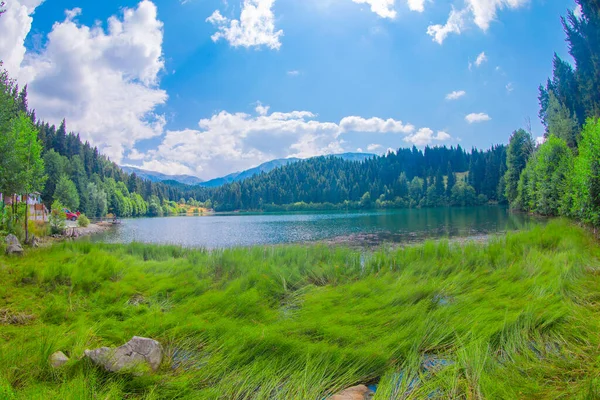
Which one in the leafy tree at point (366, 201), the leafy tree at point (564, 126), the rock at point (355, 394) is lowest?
the rock at point (355, 394)

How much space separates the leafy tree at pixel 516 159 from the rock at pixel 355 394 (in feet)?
207

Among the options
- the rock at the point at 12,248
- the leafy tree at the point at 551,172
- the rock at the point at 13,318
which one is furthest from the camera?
the leafy tree at the point at 551,172

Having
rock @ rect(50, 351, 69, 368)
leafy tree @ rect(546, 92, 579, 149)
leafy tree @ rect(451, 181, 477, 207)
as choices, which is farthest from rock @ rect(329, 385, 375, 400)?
leafy tree @ rect(451, 181, 477, 207)

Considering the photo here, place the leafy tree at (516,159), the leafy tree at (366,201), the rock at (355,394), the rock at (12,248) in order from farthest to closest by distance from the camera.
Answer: the leafy tree at (366,201), the leafy tree at (516,159), the rock at (12,248), the rock at (355,394)

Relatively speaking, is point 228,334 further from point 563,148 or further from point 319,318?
point 563,148

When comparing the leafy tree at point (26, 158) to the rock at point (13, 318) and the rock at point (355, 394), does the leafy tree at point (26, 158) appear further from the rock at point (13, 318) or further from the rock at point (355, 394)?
the rock at point (355, 394)

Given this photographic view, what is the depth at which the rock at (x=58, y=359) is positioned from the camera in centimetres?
395

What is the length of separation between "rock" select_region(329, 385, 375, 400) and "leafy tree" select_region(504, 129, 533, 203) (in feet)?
207

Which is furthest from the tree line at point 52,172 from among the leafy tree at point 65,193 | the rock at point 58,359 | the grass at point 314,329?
the rock at point 58,359

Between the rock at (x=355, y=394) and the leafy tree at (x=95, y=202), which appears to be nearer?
the rock at (x=355, y=394)

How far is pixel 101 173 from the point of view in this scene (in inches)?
4279

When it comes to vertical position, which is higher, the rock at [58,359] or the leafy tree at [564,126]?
the leafy tree at [564,126]

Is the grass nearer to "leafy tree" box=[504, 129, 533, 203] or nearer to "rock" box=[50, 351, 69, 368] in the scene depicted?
"rock" box=[50, 351, 69, 368]

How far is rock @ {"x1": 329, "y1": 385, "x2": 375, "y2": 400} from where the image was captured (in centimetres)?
372
